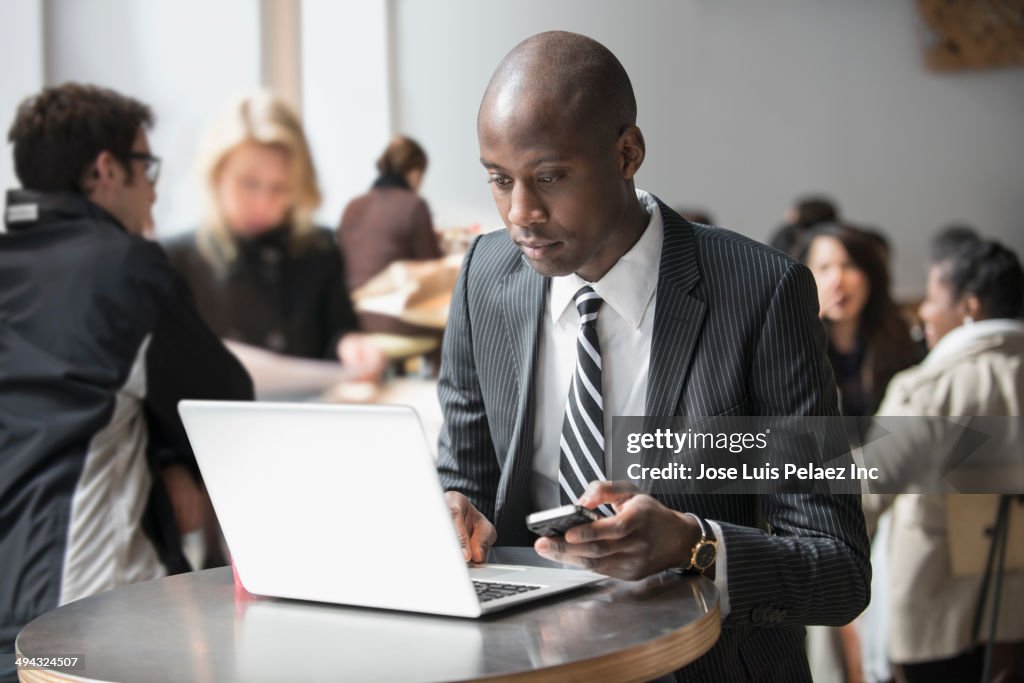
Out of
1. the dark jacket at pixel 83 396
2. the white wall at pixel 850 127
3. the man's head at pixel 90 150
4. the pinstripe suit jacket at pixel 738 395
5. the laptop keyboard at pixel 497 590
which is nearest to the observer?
the laptop keyboard at pixel 497 590

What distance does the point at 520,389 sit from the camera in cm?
169

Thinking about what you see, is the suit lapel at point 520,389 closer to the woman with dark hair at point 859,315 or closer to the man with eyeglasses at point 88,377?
the man with eyeglasses at point 88,377

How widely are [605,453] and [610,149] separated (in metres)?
0.41

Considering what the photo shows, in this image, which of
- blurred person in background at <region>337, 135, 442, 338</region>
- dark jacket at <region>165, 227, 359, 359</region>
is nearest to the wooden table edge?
blurred person in background at <region>337, 135, 442, 338</region>

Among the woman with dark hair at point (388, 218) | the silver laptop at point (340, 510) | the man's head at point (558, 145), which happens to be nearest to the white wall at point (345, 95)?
the woman with dark hair at point (388, 218)

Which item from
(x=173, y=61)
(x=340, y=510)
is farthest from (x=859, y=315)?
(x=340, y=510)

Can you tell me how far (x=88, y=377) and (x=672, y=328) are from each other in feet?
4.59

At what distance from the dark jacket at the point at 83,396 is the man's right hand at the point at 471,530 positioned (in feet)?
3.93

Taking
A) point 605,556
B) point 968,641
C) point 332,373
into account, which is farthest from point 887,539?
point 605,556

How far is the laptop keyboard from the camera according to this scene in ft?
4.35

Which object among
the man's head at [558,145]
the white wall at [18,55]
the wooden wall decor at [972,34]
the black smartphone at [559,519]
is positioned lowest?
the black smartphone at [559,519]

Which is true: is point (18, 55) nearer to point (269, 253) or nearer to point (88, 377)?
point (269, 253)

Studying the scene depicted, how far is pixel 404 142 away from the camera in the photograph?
352cm

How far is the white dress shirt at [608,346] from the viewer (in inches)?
64.8
